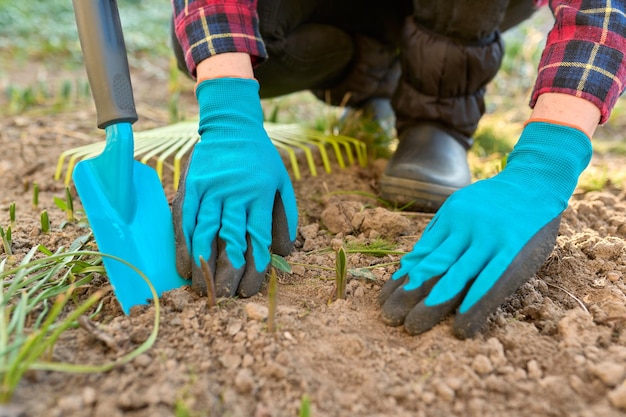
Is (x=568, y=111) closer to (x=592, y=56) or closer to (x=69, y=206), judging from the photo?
(x=592, y=56)

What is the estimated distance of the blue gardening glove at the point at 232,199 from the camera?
107cm

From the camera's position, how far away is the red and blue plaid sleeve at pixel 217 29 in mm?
1223

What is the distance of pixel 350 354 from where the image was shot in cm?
92

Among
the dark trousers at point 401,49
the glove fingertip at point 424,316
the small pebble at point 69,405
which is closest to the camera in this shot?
the small pebble at point 69,405

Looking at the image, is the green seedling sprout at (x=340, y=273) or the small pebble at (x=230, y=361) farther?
the green seedling sprout at (x=340, y=273)

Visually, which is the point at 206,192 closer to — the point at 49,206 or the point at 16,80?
the point at 49,206

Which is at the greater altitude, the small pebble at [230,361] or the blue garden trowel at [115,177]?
the blue garden trowel at [115,177]

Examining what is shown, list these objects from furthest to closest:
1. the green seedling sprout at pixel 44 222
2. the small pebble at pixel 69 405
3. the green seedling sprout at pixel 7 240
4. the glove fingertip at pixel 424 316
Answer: the green seedling sprout at pixel 44 222
the green seedling sprout at pixel 7 240
the glove fingertip at pixel 424 316
the small pebble at pixel 69 405

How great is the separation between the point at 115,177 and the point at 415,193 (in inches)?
32.2

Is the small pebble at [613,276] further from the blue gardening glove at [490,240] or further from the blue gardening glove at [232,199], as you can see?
the blue gardening glove at [232,199]

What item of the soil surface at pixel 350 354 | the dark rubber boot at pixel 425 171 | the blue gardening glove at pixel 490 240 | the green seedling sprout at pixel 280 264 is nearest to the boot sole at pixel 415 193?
the dark rubber boot at pixel 425 171

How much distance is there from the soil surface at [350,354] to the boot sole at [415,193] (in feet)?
0.85

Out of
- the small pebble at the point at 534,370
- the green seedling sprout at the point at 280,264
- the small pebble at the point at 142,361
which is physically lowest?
the small pebble at the point at 534,370

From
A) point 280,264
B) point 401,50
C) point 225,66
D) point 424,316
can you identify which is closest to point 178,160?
point 225,66
